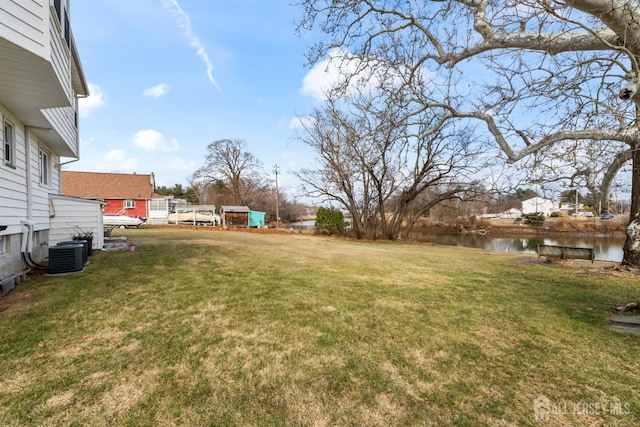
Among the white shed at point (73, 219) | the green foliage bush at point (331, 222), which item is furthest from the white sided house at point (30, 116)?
the green foliage bush at point (331, 222)

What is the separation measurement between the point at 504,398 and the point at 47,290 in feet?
20.5

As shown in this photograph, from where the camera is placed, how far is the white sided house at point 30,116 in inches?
146

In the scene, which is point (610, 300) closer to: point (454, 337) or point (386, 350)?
point (454, 337)

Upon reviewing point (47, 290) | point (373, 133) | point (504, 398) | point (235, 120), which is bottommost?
point (504, 398)

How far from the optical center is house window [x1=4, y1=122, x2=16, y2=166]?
18.4 ft

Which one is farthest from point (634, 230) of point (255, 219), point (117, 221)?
point (255, 219)

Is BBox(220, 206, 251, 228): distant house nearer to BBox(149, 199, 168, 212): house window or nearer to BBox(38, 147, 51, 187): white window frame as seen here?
BBox(149, 199, 168, 212): house window

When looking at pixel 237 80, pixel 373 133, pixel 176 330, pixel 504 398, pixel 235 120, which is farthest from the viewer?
pixel 235 120

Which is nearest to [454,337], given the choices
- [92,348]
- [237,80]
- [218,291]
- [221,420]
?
[221,420]

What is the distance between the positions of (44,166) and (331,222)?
16.4 m

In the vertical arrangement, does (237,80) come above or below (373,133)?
above

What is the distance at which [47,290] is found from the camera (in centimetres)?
467

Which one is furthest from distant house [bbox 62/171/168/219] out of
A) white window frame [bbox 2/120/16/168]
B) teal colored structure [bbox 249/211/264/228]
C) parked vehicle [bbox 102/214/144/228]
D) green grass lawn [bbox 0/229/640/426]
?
green grass lawn [bbox 0/229/640/426]

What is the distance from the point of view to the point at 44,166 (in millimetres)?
8273
